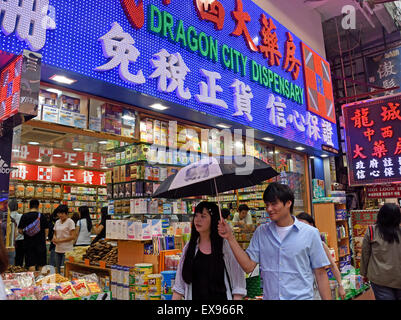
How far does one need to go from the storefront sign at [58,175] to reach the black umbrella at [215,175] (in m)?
7.83

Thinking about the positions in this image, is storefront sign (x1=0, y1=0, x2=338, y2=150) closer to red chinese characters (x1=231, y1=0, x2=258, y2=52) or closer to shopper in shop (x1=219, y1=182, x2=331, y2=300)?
red chinese characters (x1=231, y1=0, x2=258, y2=52)

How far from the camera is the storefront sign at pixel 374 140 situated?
7.35 metres

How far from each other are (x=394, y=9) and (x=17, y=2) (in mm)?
11645

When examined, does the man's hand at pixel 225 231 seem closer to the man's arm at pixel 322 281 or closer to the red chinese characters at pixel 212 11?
the man's arm at pixel 322 281

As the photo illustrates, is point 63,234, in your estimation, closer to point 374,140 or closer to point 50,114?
point 50,114

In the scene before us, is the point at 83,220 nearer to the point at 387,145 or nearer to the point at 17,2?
the point at 17,2

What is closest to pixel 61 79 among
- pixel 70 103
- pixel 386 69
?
pixel 70 103

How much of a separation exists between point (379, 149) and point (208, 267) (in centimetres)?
628

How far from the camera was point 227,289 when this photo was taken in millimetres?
2650

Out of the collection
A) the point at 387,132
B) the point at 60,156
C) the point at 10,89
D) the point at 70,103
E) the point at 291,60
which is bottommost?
→ the point at 10,89

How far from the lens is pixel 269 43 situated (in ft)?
23.3

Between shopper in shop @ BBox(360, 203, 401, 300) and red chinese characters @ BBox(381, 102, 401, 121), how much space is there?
4221 millimetres

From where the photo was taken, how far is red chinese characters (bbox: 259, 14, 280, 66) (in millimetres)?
6977

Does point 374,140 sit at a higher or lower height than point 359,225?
higher
